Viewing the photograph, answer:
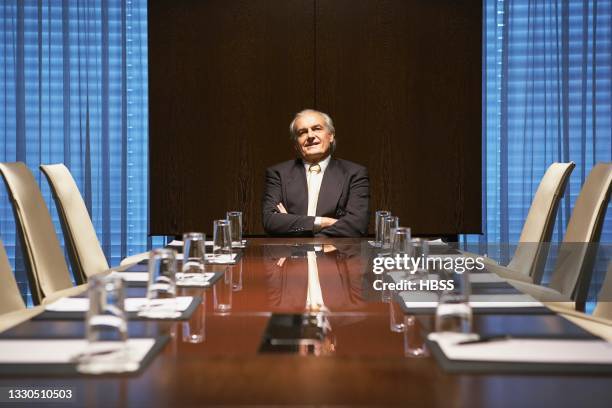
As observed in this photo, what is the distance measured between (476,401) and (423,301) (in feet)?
2.82

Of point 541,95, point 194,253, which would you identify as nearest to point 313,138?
point 541,95

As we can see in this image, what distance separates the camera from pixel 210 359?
1525 millimetres

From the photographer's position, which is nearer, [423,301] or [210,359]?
[210,359]

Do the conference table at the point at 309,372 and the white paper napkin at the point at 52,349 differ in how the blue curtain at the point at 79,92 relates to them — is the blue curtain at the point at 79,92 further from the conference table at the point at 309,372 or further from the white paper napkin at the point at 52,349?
the white paper napkin at the point at 52,349

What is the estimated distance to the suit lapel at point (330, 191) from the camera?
15.9 ft

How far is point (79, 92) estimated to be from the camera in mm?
6336

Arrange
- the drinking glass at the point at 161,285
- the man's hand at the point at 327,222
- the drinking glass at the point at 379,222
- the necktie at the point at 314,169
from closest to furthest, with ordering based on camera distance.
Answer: the drinking glass at the point at 161,285 < the drinking glass at the point at 379,222 < the man's hand at the point at 327,222 < the necktie at the point at 314,169

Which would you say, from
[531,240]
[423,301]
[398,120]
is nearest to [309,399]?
[423,301]

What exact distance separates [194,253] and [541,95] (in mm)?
4576

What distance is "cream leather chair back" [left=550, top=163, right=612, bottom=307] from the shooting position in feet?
11.3

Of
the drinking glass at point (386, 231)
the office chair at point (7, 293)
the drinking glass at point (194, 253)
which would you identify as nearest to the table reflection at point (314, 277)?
the drinking glass at point (386, 231)

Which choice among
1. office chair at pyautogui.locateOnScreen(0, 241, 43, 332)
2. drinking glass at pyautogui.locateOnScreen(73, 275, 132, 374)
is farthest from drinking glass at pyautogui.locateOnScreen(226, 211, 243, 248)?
drinking glass at pyautogui.locateOnScreen(73, 275, 132, 374)

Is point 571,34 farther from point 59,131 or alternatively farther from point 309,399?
point 309,399

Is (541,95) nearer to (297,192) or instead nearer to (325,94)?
(325,94)
